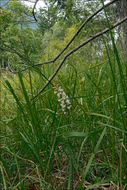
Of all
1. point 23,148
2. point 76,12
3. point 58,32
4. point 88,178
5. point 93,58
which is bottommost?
point 88,178

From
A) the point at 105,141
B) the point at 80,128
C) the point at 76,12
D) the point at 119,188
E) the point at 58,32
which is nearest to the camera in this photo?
the point at 119,188

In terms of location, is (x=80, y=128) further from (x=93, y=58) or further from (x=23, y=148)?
(x=93, y=58)

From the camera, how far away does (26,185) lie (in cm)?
65

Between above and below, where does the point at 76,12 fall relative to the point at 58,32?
below

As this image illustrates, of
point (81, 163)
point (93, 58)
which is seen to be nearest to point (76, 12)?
point (93, 58)

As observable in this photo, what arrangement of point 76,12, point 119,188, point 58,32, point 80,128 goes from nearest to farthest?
point 119,188, point 80,128, point 76,12, point 58,32

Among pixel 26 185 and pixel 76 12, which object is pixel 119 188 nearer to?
pixel 26 185

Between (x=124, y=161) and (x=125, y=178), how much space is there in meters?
0.07

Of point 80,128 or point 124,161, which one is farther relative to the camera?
point 80,128

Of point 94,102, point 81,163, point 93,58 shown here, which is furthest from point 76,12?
point 81,163

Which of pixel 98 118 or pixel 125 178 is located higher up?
pixel 98 118

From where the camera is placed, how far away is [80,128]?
0.90 m

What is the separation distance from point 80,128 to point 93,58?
3.39ft

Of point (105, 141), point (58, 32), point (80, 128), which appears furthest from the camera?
point (58, 32)
